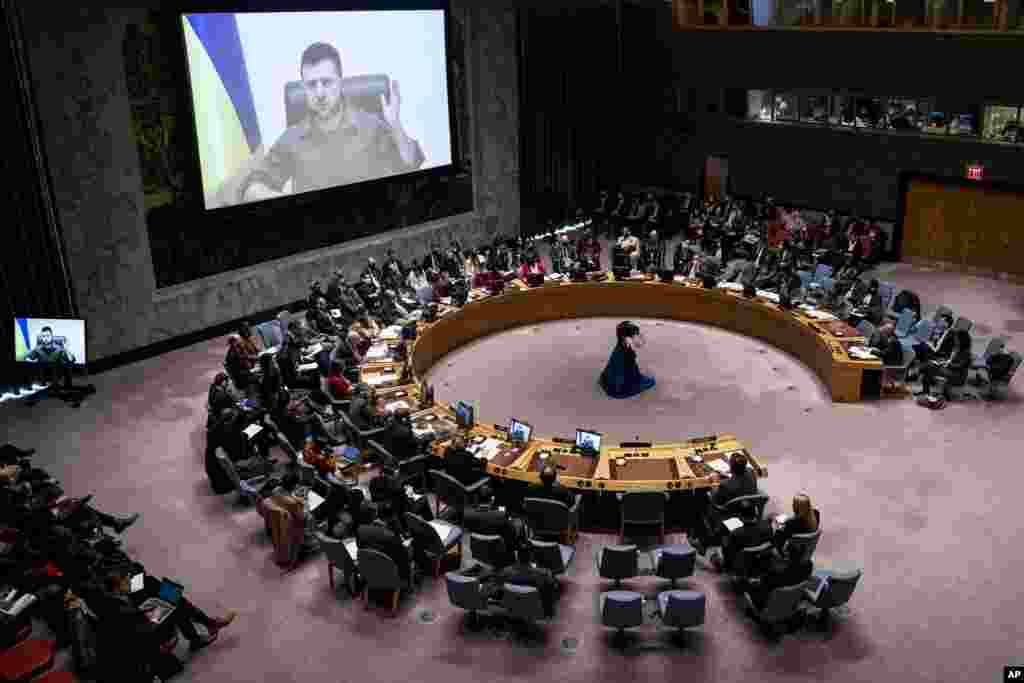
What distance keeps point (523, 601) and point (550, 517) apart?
145cm

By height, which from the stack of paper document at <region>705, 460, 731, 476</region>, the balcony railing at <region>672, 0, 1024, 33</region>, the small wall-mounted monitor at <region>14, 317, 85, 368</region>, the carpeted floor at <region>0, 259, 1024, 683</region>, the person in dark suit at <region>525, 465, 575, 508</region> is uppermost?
the balcony railing at <region>672, 0, 1024, 33</region>

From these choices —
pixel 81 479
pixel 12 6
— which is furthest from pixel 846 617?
pixel 12 6

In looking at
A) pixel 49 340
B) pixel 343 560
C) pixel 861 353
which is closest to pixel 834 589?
pixel 343 560

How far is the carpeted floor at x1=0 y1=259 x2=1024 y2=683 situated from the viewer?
8.16 meters

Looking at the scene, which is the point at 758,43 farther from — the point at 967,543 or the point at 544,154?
the point at 967,543

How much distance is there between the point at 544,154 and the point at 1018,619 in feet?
55.0

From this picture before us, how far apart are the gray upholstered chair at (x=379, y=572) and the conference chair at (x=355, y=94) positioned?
10923 mm

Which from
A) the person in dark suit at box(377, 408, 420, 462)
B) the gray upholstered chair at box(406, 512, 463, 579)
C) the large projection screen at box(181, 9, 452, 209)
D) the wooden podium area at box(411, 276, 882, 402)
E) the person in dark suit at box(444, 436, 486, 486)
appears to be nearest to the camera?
the gray upholstered chair at box(406, 512, 463, 579)

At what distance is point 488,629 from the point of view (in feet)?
28.2

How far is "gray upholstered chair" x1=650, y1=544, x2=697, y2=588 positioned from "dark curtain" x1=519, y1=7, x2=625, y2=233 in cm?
1491

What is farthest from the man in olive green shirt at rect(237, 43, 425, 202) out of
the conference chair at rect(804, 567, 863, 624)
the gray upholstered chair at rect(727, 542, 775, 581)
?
the conference chair at rect(804, 567, 863, 624)

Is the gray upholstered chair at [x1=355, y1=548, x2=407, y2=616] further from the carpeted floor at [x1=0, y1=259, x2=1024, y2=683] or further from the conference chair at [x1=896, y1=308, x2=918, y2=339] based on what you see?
the conference chair at [x1=896, y1=308, x2=918, y2=339]

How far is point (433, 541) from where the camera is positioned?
29.9 ft

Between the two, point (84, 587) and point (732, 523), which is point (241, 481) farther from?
point (732, 523)
